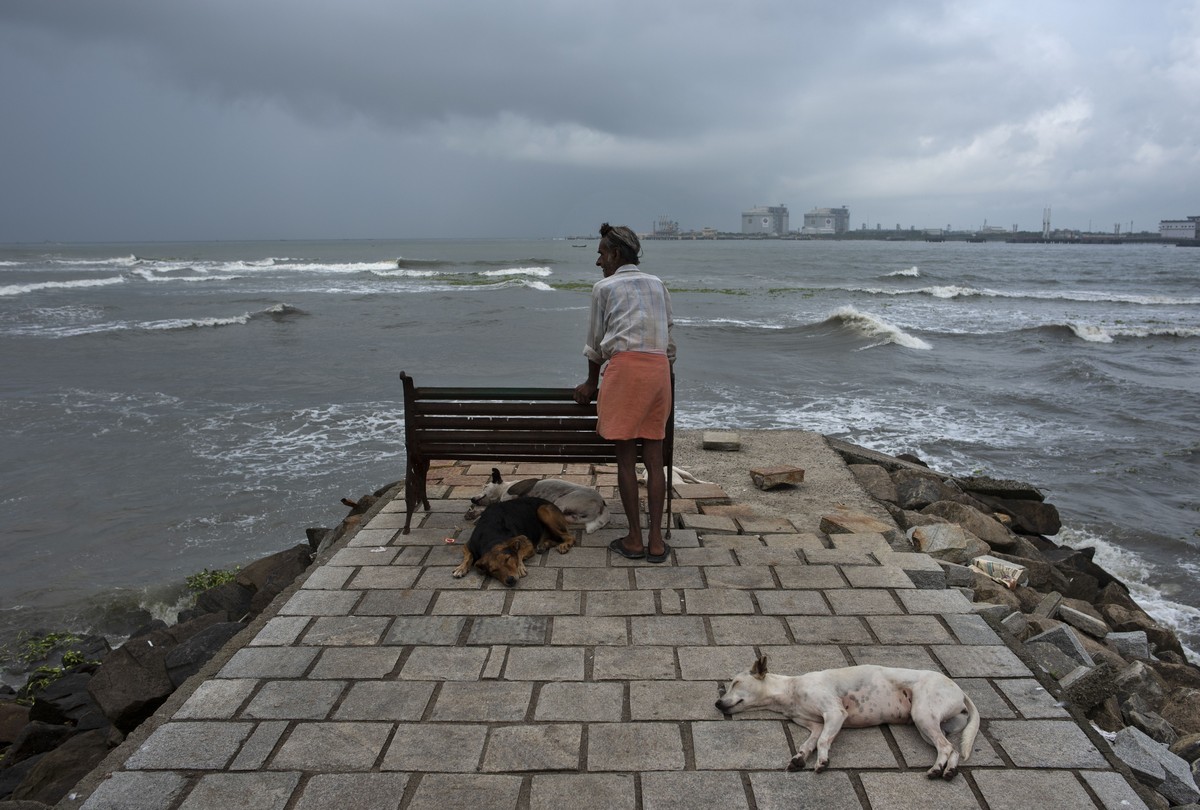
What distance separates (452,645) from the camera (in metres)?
3.72

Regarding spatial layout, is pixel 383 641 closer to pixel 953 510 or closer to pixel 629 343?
pixel 629 343

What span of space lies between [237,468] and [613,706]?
26.5 ft

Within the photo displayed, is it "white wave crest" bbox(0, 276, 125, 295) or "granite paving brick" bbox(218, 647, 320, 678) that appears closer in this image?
"granite paving brick" bbox(218, 647, 320, 678)

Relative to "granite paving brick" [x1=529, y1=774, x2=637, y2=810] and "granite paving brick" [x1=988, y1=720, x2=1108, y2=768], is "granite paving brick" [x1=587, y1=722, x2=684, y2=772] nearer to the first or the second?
"granite paving brick" [x1=529, y1=774, x2=637, y2=810]

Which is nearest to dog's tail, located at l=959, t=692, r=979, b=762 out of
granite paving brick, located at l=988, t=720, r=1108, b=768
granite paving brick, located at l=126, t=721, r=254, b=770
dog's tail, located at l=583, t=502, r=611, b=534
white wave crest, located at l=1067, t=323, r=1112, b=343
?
granite paving brick, located at l=988, t=720, r=1108, b=768

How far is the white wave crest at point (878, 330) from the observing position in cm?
2117

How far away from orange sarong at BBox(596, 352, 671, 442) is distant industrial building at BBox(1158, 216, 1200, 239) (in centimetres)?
16339

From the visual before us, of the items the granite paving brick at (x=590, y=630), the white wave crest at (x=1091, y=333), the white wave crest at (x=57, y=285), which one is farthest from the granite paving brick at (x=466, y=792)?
the white wave crest at (x=57, y=285)

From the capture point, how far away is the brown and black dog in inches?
173

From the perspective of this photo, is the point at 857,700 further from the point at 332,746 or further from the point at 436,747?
the point at 332,746

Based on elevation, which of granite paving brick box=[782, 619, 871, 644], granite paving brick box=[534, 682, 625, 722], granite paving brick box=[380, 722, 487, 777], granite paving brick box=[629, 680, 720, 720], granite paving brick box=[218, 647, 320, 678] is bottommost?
granite paving brick box=[218, 647, 320, 678]

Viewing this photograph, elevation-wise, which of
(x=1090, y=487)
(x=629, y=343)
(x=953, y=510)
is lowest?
(x=1090, y=487)

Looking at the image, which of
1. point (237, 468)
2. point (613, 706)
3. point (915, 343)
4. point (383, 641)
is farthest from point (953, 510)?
point (915, 343)

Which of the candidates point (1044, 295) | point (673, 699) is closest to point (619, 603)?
point (673, 699)
